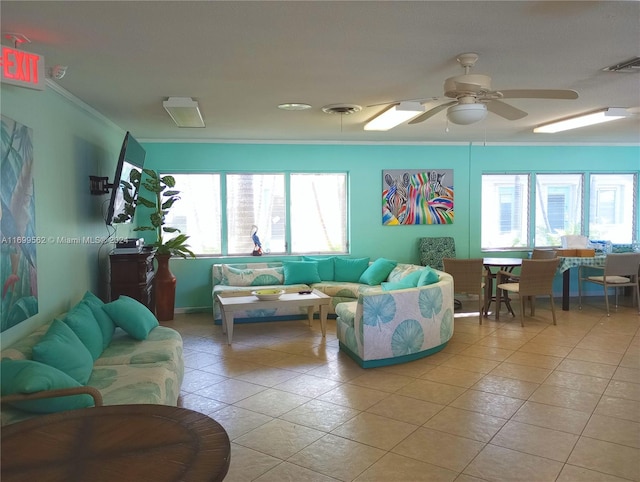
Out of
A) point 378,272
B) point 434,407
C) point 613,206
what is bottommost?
point 434,407

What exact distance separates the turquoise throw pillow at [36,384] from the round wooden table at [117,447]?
57 cm

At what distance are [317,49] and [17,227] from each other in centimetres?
230

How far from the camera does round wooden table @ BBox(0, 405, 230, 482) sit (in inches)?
64.3

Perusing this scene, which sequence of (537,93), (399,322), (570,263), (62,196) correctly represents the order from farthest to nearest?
(570,263) < (399,322) < (62,196) < (537,93)

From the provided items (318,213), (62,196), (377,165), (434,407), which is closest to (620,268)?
(377,165)

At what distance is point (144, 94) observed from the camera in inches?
179

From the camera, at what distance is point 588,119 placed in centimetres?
580

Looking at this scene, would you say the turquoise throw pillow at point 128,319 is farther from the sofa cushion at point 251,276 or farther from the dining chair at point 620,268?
the dining chair at point 620,268

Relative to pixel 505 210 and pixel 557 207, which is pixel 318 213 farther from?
pixel 557 207

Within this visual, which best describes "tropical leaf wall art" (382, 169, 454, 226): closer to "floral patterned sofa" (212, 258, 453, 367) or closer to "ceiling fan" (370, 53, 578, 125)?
"floral patterned sofa" (212, 258, 453, 367)

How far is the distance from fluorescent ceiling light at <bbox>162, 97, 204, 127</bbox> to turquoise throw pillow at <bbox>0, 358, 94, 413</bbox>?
2727 millimetres

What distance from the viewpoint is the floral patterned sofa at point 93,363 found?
8.46ft

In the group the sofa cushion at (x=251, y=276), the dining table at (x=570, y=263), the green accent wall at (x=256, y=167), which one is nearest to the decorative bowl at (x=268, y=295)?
the sofa cushion at (x=251, y=276)

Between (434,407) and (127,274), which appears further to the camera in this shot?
(127,274)
